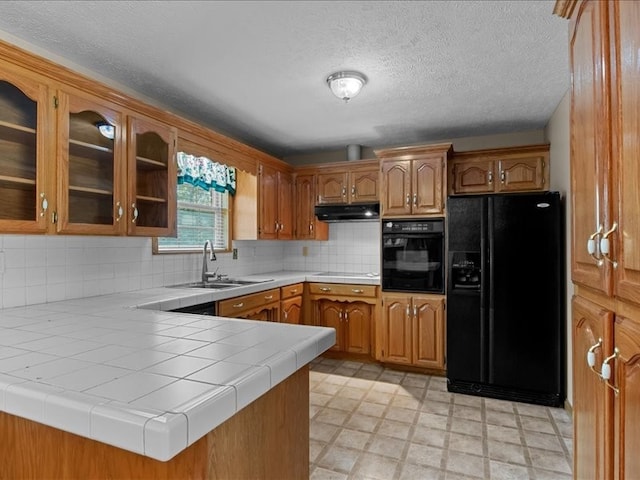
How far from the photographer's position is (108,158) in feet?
7.28

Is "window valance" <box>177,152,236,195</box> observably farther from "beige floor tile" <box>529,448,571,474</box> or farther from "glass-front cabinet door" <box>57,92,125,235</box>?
"beige floor tile" <box>529,448,571,474</box>

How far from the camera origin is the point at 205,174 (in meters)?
3.39

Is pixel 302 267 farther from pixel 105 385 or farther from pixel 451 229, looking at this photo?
pixel 105 385

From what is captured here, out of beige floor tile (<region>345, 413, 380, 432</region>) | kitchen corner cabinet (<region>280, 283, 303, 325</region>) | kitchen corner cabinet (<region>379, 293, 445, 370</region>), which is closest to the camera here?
beige floor tile (<region>345, 413, 380, 432</region>)

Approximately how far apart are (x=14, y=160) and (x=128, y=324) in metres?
0.99

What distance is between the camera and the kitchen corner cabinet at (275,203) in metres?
3.89

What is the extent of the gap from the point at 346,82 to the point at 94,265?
6.74 feet

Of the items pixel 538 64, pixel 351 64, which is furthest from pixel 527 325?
pixel 351 64

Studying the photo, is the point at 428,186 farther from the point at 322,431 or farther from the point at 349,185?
the point at 322,431

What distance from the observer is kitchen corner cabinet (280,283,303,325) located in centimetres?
361

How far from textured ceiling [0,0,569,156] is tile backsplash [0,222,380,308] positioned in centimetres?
113

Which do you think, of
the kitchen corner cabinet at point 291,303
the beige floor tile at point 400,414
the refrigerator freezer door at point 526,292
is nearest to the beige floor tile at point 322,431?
the beige floor tile at point 400,414

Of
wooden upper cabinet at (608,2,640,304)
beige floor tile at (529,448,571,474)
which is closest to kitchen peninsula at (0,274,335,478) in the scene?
wooden upper cabinet at (608,2,640,304)

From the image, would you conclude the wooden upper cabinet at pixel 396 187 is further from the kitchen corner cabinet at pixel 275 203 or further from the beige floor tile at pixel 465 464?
the beige floor tile at pixel 465 464
